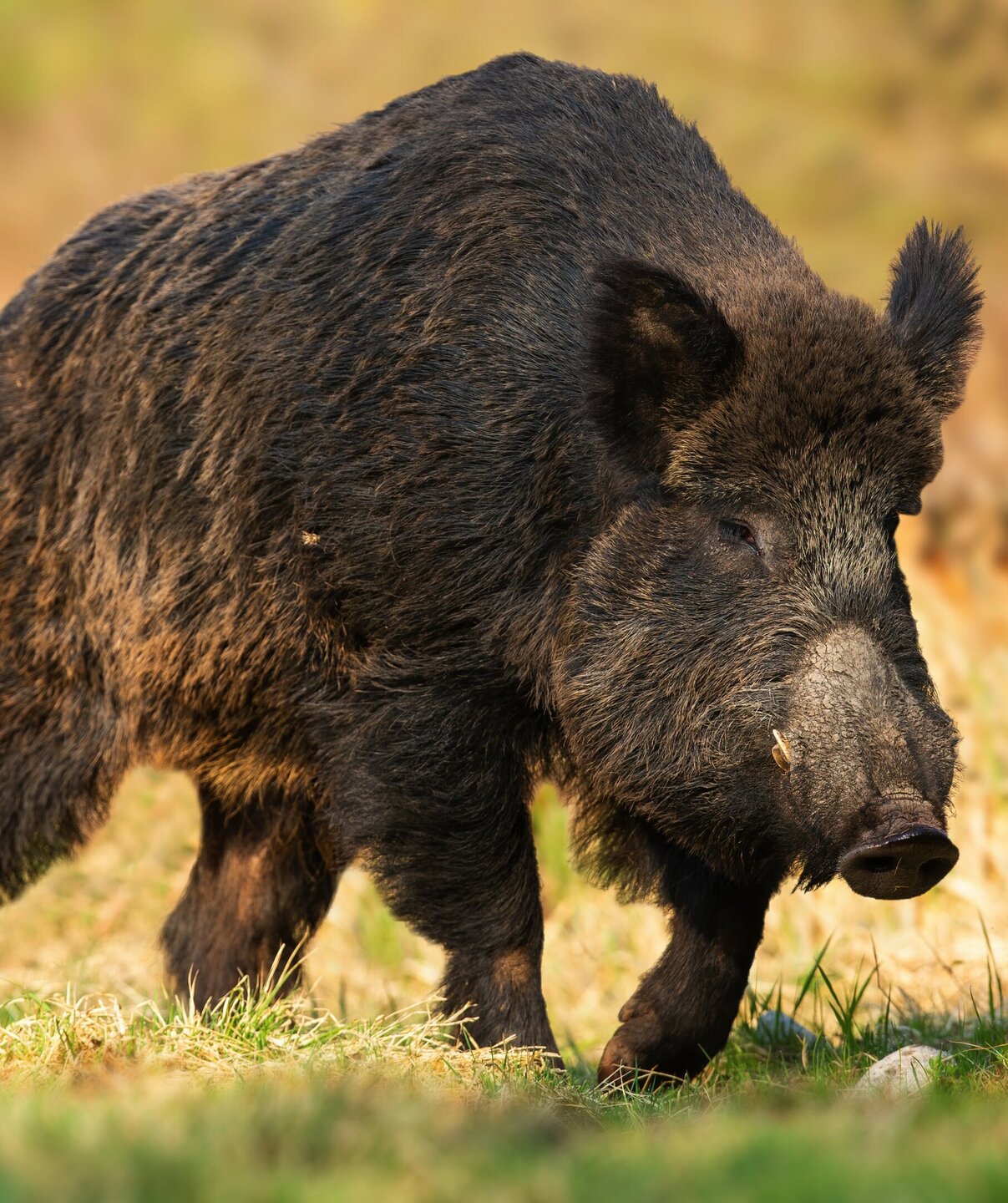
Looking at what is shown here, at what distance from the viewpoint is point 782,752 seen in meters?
4.07

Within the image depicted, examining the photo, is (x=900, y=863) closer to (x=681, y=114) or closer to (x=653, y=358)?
(x=653, y=358)

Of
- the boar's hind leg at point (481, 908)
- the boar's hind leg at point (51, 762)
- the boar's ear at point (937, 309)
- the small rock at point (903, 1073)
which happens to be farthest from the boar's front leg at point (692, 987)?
the boar's hind leg at point (51, 762)

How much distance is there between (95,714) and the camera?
5.37 meters

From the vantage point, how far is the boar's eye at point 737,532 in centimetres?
430

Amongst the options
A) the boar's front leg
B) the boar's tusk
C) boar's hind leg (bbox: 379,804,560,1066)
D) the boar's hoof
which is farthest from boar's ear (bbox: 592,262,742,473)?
the boar's hoof

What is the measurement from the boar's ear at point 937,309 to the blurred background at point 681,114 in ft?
5.37

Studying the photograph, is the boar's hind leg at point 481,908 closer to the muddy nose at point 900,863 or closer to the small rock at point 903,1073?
the small rock at point 903,1073

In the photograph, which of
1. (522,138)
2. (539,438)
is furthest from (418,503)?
(522,138)

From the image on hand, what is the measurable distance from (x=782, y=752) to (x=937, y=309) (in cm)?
136

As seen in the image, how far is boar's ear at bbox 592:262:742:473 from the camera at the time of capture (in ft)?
13.9

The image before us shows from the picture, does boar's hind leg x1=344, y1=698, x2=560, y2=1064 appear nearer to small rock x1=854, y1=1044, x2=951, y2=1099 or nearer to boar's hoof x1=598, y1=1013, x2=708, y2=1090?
boar's hoof x1=598, y1=1013, x2=708, y2=1090

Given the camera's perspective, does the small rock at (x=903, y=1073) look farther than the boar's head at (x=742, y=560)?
No

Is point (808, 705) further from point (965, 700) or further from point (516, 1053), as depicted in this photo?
point (965, 700)

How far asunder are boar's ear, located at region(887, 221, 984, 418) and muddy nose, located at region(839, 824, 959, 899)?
1302mm
